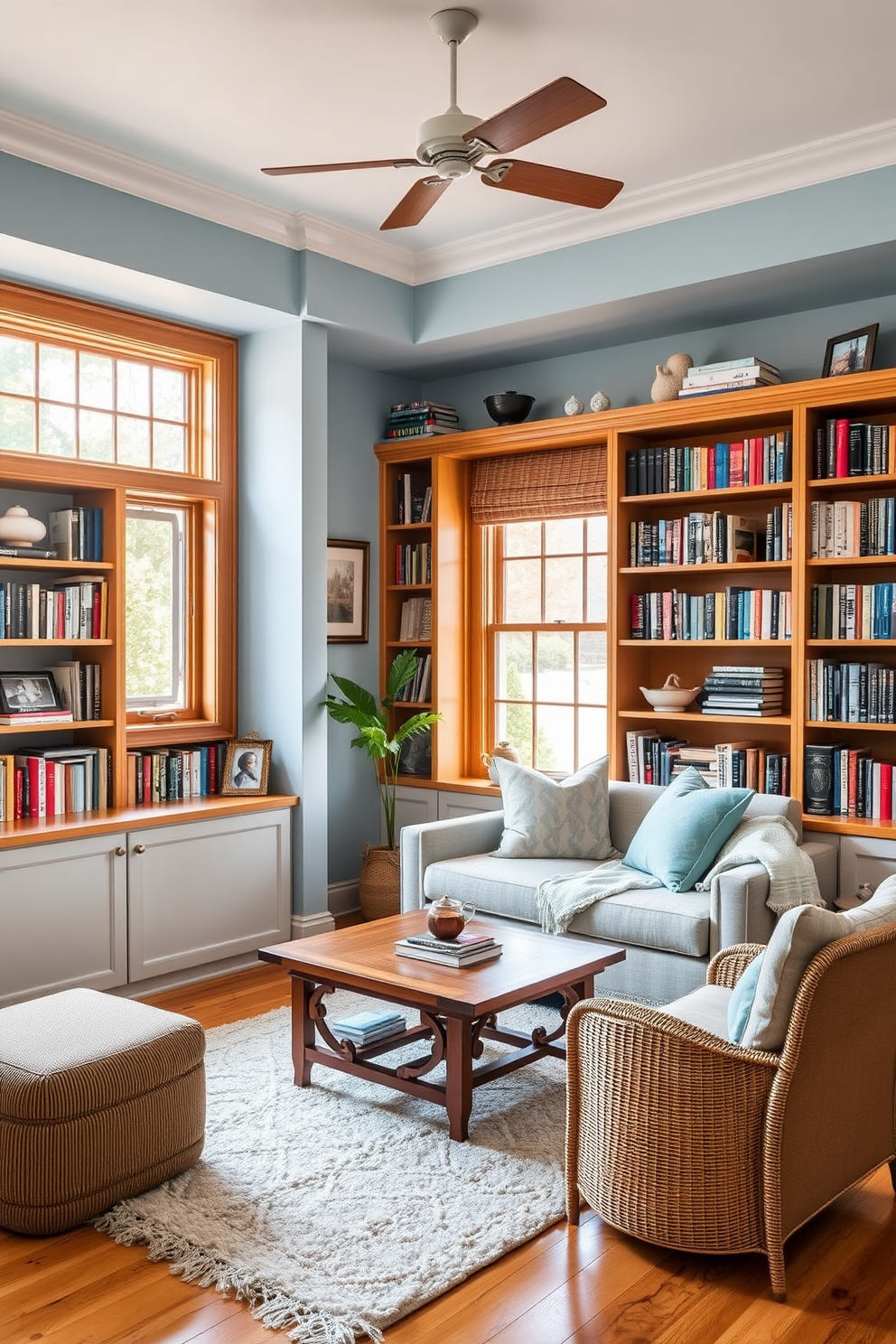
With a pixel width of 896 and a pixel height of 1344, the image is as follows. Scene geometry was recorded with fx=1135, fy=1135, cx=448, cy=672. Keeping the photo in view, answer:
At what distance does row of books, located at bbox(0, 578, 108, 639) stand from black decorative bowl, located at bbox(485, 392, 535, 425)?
6.61 feet

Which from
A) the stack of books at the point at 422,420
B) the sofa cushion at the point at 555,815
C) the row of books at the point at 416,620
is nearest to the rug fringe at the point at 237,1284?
the sofa cushion at the point at 555,815

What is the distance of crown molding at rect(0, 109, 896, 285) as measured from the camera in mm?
3875

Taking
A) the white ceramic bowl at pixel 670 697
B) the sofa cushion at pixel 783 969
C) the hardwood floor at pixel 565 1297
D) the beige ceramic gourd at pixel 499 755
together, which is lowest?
the hardwood floor at pixel 565 1297

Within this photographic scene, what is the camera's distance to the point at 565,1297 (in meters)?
2.32

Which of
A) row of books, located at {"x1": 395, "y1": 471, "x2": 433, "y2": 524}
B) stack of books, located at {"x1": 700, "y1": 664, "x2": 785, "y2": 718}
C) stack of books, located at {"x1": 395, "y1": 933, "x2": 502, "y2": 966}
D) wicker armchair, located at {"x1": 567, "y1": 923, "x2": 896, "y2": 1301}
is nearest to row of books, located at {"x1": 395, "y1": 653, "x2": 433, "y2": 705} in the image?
row of books, located at {"x1": 395, "y1": 471, "x2": 433, "y2": 524}

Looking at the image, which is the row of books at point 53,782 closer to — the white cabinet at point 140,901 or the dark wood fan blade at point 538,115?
the white cabinet at point 140,901

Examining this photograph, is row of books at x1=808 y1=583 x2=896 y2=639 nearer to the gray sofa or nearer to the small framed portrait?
the gray sofa

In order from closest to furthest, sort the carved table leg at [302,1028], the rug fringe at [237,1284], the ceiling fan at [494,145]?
the rug fringe at [237,1284] → the ceiling fan at [494,145] → the carved table leg at [302,1028]

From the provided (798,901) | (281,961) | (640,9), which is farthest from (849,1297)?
(640,9)

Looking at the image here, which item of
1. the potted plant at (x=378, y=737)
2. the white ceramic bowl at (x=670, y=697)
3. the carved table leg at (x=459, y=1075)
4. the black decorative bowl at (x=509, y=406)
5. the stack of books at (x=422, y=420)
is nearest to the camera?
the carved table leg at (x=459, y=1075)

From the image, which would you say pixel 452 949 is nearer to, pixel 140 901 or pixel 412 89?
pixel 140 901

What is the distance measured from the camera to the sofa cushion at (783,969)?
2285mm

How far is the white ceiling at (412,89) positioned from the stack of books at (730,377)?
0.63 metres

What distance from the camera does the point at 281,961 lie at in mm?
3332
